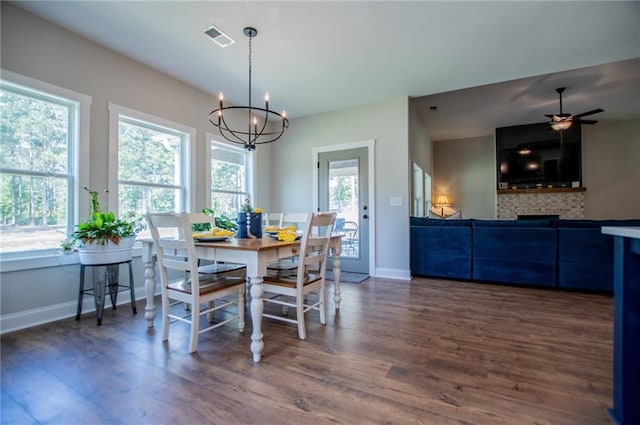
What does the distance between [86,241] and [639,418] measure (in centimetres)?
368

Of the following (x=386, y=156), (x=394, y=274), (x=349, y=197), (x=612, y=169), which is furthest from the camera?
(x=612, y=169)

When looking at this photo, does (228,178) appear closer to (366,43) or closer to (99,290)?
(99,290)

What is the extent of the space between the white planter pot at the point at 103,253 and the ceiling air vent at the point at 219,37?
6.91 feet

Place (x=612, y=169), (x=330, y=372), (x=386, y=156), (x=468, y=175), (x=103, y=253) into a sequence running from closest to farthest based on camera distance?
1. (x=330, y=372)
2. (x=103, y=253)
3. (x=386, y=156)
4. (x=612, y=169)
5. (x=468, y=175)

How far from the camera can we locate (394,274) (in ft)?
14.5

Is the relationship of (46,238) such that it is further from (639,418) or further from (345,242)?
(639,418)

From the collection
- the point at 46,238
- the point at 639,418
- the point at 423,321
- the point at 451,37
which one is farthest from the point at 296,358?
the point at 451,37

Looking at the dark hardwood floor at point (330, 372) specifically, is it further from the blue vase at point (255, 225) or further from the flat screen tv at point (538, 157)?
the flat screen tv at point (538, 157)

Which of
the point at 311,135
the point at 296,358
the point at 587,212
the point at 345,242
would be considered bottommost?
the point at 296,358

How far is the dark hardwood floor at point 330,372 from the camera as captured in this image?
1419mm

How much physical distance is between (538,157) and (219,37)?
727cm

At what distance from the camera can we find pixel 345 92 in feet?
13.8

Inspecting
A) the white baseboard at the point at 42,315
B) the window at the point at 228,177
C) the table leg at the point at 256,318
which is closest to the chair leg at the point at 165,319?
the table leg at the point at 256,318

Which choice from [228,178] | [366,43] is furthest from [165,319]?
[366,43]
